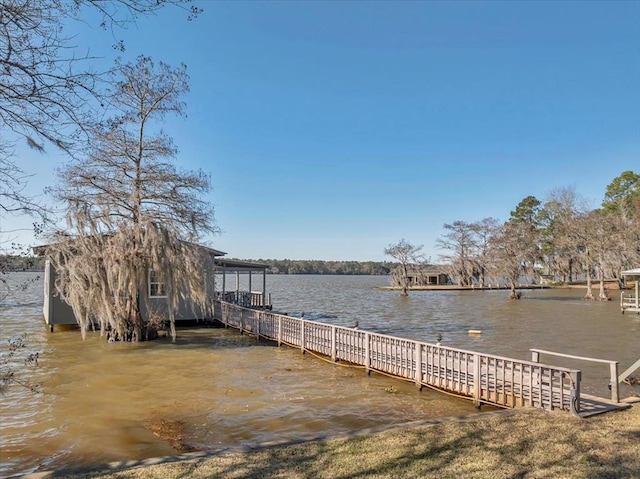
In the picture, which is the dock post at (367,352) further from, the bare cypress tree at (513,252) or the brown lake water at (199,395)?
the bare cypress tree at (513,252)

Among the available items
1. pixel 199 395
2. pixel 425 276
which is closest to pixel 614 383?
pixel 199 395

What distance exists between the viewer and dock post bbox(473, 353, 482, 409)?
7.98m

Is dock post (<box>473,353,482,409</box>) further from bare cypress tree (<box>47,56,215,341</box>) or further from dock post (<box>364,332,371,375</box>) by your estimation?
bare cypress tree (<box>47,56,215,341</box>)

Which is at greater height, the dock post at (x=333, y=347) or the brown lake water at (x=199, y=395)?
the dock post at (x=333, y=347)

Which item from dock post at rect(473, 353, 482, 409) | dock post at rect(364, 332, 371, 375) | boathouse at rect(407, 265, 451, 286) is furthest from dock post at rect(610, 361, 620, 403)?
boathouse at rect(407, 265, 451, 286)

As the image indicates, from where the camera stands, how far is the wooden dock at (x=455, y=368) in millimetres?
6910

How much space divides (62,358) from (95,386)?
4.06 metres

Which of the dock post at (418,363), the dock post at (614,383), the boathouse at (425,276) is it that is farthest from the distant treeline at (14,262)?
the boathouse at (425,276)

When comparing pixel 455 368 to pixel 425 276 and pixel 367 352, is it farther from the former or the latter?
pixel 425 276

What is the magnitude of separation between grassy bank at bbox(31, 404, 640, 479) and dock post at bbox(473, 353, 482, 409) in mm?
2095

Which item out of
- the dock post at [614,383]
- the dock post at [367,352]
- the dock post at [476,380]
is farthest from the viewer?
the dock post at [367,352]

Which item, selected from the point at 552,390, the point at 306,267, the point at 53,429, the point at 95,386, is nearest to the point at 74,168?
the point at 95,386

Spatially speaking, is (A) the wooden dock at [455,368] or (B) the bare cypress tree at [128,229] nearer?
(A) the wooden dock at [455,368]

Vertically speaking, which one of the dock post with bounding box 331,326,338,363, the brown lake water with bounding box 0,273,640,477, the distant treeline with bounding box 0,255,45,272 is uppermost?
the distant treeline with bounding box 0,255,45,272
